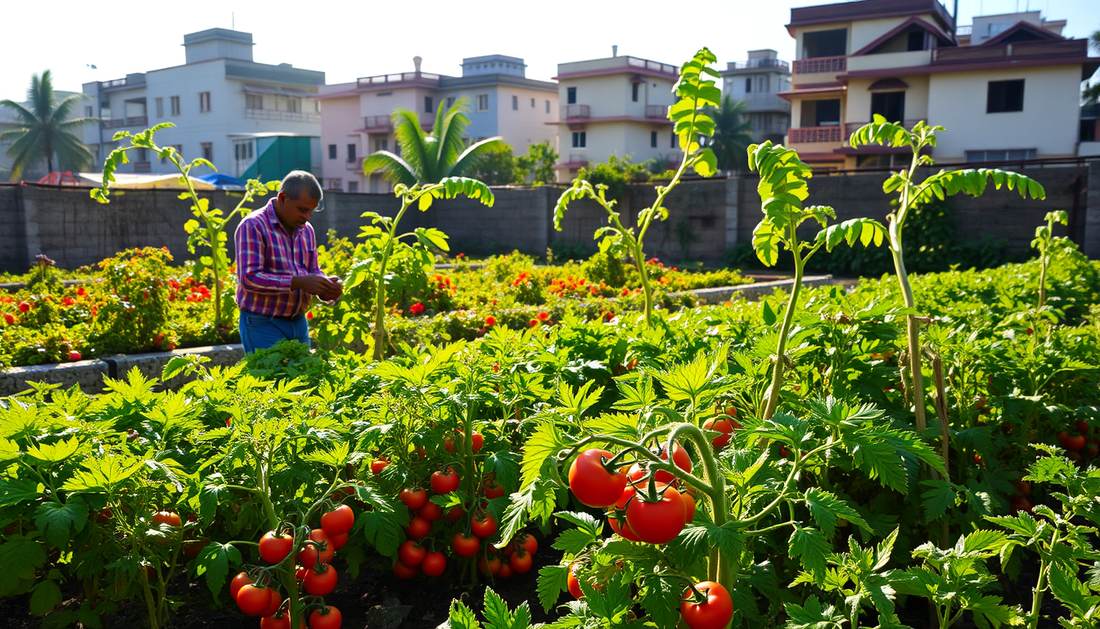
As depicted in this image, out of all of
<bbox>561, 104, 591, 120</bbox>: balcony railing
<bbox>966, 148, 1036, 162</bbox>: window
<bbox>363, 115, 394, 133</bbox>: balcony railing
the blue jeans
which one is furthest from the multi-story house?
the blue jeans

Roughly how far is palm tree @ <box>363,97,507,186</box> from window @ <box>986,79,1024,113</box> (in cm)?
1815

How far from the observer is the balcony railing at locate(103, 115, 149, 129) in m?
57.7

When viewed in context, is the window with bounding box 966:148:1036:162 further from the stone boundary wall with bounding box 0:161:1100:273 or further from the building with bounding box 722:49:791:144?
the building with bounding box 722:49:791:144

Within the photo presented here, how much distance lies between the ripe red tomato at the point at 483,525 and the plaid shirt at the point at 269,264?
8.84ft

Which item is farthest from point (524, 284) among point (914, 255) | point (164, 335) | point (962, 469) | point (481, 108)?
point (481, 108)

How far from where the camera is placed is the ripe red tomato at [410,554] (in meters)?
2.64

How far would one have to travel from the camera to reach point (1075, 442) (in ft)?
11.2

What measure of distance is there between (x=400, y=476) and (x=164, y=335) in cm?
544

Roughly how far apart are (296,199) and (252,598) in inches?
127

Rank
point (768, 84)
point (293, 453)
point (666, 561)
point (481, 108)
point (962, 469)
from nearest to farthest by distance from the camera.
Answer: point (666, 561), point (293, 453), point (962, 469), point (481, 108), point (768, 84)

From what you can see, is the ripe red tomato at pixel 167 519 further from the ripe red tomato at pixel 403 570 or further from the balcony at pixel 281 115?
the balcony at pixel 281 115

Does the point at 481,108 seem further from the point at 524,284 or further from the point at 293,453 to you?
the point at 293,453

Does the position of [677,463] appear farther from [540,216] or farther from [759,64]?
[759,64]

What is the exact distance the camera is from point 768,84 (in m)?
55.0
